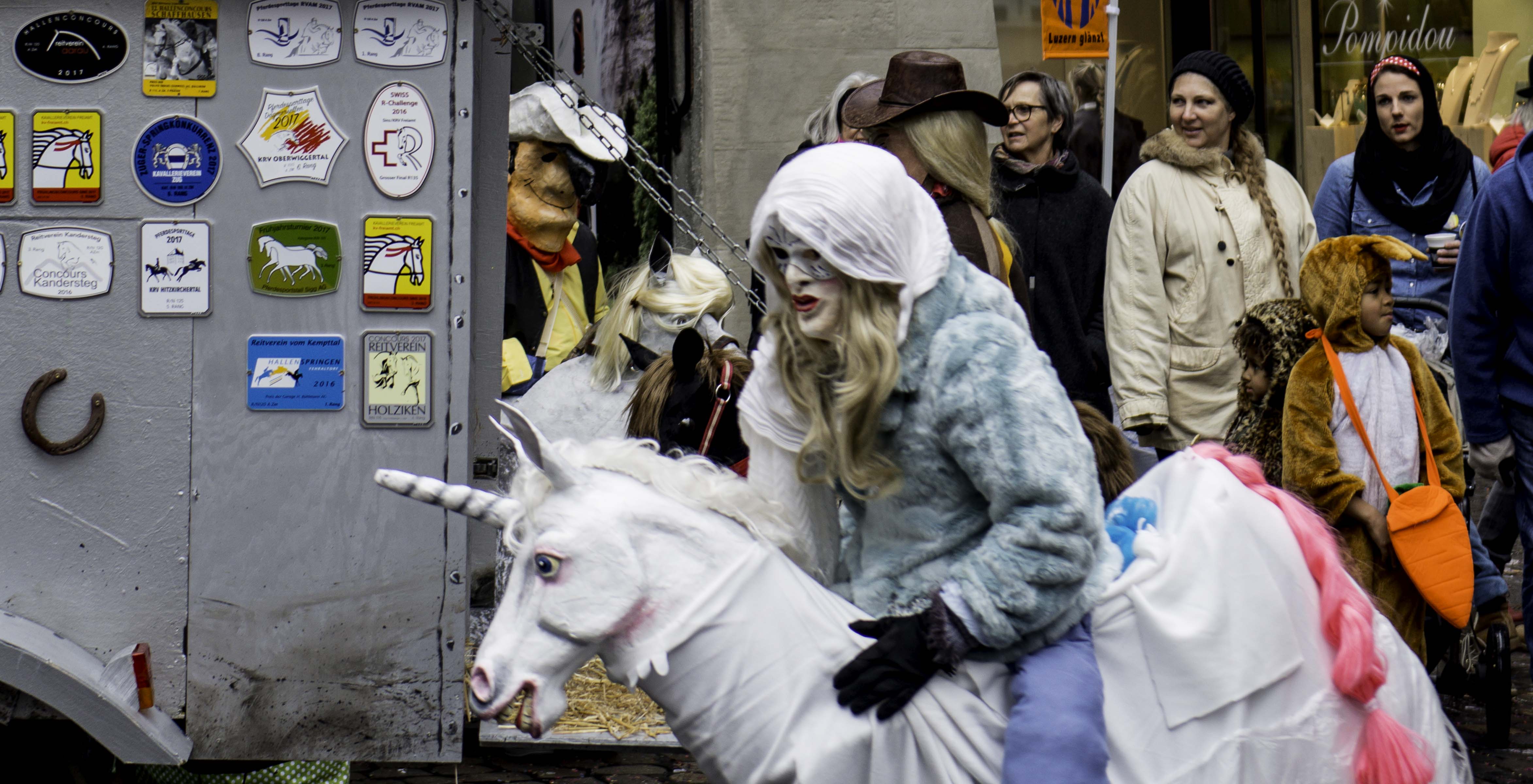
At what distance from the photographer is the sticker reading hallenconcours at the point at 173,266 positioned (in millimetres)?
4023

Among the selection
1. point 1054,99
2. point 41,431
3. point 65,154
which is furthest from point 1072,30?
point 41,431

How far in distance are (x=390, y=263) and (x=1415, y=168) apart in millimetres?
4478

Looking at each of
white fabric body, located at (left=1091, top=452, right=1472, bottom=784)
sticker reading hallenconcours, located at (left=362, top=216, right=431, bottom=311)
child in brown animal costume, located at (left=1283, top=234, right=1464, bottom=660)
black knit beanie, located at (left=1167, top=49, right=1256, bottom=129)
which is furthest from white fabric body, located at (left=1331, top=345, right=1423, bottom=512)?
sticker reading hallenconcours, located at (left=362, top=216, right=431, bottom=311)

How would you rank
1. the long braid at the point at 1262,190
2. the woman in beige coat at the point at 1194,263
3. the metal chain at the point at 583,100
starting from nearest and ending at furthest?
the metal chain at the point at 583,100
the woman in beige coat at the point at 1194,263
the long braid at the point at 1262,190

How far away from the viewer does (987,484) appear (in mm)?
2596

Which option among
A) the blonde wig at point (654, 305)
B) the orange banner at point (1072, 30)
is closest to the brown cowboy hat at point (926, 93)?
the blonde wig at point (654, 305)

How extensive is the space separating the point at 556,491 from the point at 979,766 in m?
0.87

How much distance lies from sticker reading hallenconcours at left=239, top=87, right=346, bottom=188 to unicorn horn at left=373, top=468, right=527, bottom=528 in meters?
1.64

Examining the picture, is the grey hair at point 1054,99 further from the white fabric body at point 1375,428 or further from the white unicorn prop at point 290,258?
the white unicorn prop at point 290,258

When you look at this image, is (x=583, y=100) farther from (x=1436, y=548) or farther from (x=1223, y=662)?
(x=1436, y=548)

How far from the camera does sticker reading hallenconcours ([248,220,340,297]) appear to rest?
4059 mm

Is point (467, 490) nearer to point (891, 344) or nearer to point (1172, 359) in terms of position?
point (891, 344)

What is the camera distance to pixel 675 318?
575 cm

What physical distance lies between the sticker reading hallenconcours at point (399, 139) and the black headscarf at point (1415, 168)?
13.9 ft
